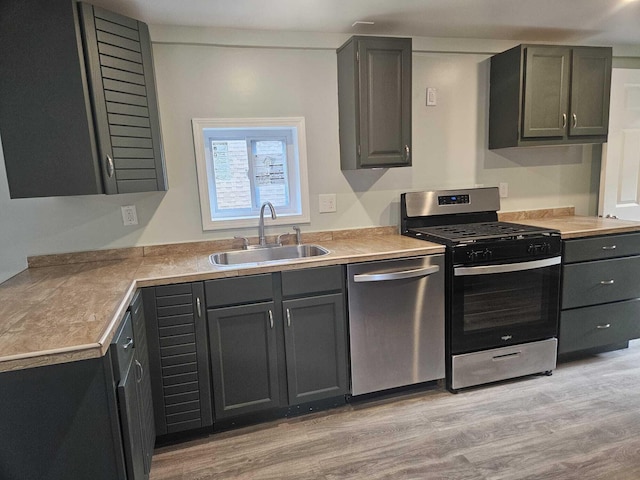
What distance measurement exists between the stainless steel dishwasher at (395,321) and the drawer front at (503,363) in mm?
157

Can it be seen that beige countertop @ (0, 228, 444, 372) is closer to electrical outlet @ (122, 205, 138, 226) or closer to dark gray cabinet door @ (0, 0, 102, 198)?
electrical outlet @ (122, 205, 138, 226)

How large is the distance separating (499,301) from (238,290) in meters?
1.56

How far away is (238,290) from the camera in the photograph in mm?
2062

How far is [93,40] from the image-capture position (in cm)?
187

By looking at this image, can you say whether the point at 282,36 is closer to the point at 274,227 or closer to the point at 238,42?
the point at 238,42

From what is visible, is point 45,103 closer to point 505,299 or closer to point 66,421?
point 66,421

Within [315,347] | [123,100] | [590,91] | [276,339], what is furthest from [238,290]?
[590,91]

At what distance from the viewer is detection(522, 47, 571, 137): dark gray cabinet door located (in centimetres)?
273

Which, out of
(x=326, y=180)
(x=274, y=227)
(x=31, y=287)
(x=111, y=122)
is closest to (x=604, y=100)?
(x=326, y=180)

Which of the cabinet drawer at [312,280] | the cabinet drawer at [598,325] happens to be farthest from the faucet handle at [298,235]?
the cabinet drawer at [598,325]

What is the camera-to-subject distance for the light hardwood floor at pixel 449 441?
1.85 m

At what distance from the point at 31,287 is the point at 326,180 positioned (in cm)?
176

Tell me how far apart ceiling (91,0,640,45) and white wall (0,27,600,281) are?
131 millimetres

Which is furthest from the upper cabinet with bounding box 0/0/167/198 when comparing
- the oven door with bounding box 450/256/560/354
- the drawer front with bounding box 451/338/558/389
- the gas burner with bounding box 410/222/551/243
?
the drawer front with bounding box 451/338/558/389
